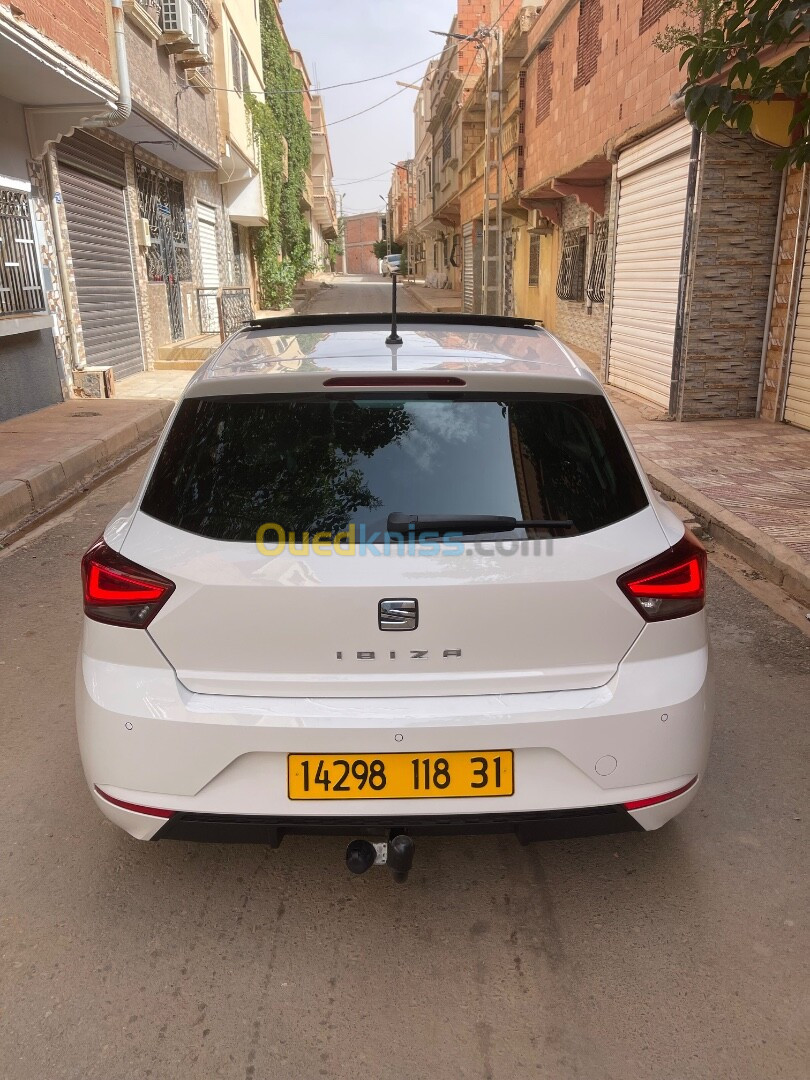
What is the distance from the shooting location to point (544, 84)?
61.7 feet

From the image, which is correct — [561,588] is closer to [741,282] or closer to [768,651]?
[768,651]

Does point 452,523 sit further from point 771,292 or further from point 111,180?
point 111,180

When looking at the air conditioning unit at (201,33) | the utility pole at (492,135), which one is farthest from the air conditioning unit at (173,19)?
the utility pole at (492,135)

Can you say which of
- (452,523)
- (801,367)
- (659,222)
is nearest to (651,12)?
(659,222)

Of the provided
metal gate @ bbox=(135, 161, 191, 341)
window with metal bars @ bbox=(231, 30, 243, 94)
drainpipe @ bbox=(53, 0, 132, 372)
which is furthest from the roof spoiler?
window with metal bars @ bbox=(231, 30, 243, 94)

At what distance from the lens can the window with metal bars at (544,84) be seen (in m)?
18.3

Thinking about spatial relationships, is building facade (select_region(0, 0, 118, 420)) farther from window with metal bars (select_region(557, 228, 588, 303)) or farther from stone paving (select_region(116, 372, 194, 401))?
window with metal bars (select_region(557, 228, 588, 303))

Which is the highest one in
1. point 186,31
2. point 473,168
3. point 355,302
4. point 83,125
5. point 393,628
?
point 186,31

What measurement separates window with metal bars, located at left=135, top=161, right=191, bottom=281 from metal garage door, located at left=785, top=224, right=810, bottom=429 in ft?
40.7

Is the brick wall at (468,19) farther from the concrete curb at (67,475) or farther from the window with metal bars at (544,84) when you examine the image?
the concrete curb at (67,475)

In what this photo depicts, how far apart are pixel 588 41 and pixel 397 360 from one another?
1486cm

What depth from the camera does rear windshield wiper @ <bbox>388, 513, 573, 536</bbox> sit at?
7.06 feet

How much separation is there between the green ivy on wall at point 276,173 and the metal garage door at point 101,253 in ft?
39.5

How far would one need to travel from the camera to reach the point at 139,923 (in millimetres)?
2438
